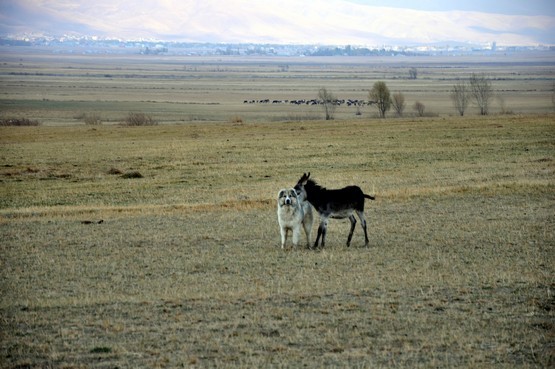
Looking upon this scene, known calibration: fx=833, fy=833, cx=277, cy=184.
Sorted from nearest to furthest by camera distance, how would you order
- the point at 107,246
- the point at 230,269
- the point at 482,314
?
1. the point at 482,314
2. the point at 230,269
3. the point at 107,246

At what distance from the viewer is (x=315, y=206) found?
63.7 feet

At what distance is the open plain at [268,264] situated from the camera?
11638mm

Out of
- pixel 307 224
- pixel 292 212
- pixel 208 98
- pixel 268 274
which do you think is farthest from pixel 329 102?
pixel 268 274

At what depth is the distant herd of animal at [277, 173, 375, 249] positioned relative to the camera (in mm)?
19000

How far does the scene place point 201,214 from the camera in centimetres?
2602

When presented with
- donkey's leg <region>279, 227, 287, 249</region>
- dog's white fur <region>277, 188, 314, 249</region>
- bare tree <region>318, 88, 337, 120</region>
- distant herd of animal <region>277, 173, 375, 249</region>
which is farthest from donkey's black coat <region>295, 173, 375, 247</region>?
bare tree <region>318, 88, 337, 120</region>

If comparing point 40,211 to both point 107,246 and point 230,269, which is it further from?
point 230,269

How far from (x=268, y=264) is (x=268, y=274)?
1.01m

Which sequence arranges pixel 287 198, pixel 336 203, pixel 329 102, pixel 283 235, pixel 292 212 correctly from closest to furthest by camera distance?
pixel 287 198, pixel 292 212, pixel 283 235, pixel 336 203, pixel 329 102

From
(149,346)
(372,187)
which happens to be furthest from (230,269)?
(372,187)

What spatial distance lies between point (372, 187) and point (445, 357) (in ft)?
68.6

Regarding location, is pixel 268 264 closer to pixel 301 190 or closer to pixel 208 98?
pixel 301 190

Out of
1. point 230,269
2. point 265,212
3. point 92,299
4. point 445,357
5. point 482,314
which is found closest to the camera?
point 445,357

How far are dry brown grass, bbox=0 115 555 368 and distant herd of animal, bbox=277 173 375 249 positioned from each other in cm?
53
